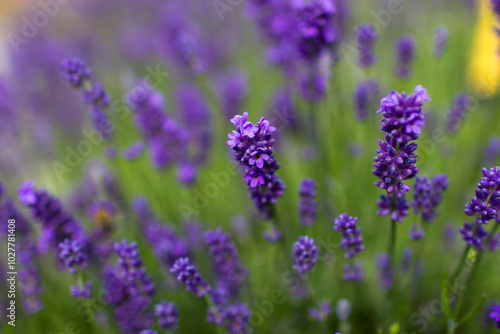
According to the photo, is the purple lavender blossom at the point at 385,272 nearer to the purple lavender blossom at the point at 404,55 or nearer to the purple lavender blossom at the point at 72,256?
the purple lavender blossom at the point at 404,55

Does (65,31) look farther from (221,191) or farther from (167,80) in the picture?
(221,191)

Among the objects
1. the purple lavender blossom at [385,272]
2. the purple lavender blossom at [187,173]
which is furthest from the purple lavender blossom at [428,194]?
the purple lavender blossom at [187,173]

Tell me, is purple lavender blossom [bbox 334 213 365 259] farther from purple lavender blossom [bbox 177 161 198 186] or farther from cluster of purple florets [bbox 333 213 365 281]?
purple lavender blossom [bbox 177 161 198 186]

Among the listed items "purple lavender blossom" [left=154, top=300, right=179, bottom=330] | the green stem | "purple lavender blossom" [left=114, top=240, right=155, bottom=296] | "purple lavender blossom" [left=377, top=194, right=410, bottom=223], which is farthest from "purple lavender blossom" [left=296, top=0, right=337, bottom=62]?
"purple lavender blossom" [left=154, top=300, right=179, bottom=330]

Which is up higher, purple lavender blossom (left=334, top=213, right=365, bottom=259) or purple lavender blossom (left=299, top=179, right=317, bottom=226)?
purple lavender blossom (left=299, top=179, right=317, bottom=226)

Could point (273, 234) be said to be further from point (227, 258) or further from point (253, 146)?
point (253, 146)

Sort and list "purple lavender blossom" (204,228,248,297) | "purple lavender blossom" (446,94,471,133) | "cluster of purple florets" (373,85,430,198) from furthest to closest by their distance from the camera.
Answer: "purple lavender blossom" (446,94,471,133) < "purple lavender blossom" (204,228,248,297) < "cluster of purple florets" (373,85,430,198)
